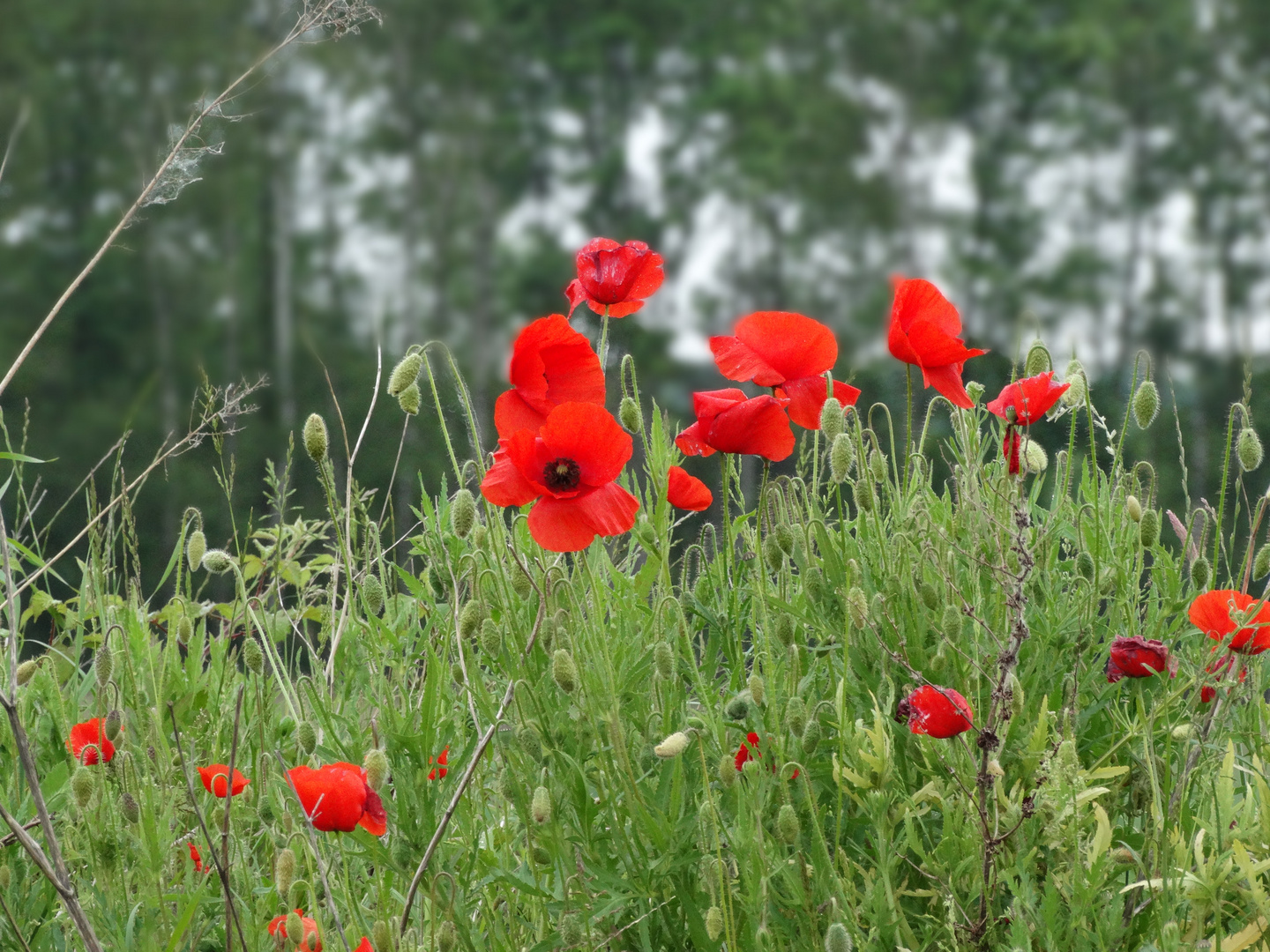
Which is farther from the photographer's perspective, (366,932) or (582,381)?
(582,381)

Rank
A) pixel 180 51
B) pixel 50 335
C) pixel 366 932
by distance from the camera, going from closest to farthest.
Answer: pixel 366 932
pixel 50 335
pixel 180 51

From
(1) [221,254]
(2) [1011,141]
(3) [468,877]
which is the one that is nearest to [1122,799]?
(3) [468,877]

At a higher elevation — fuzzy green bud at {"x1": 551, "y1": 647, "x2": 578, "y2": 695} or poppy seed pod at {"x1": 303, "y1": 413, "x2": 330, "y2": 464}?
poppy seed pod at {"x1": 303, "y1": 413, "x2": 330, "y2": 464}

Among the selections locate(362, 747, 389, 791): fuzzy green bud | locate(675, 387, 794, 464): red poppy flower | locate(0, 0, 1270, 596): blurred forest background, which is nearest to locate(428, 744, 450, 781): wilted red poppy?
locate(362, 747, 389, 791): fuzzy green bud

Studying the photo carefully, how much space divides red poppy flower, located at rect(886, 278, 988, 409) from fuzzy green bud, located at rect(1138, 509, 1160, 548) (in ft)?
0.87

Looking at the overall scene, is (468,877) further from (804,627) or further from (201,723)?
(201,723)

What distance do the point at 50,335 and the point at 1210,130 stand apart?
470 inches

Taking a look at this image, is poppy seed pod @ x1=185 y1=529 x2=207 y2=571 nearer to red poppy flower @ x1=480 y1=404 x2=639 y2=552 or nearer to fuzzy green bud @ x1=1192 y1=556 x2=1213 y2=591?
red poppy flower @ x1=480 y1=404 x2=639 y2=552

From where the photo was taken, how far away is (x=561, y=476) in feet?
4.29

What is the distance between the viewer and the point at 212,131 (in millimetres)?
1779

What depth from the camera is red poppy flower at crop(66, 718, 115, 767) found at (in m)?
1.49

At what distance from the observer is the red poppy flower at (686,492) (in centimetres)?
159

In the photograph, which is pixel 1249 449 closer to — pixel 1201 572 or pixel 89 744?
pixel 1201 572

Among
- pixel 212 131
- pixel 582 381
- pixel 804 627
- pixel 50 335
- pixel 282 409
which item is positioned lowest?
pixel 282 409
